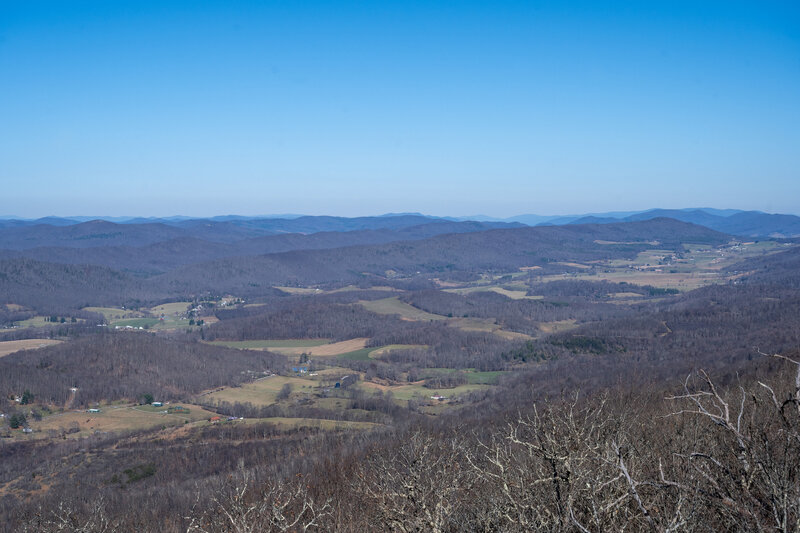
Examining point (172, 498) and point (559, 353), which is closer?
point (172, 498)

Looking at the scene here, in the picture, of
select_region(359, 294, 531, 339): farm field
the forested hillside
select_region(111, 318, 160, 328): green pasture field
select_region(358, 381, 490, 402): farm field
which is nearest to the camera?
the forested hillside

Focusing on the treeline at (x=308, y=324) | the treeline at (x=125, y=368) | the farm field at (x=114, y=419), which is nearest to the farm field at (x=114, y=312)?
the treeline at (x=308, y=324)

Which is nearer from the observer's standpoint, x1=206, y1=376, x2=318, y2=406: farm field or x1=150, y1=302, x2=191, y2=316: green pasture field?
x1=206, y1=376, x2=318, y2=406: farm field

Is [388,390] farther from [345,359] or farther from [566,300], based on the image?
[566,300]

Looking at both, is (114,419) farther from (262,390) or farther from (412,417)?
(412,417)

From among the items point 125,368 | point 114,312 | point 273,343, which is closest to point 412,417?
point 125,368

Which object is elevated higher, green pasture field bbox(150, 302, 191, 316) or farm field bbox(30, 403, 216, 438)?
farm field bbox(30, 403, 216, 438)

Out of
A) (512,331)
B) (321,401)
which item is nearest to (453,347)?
(512,331)

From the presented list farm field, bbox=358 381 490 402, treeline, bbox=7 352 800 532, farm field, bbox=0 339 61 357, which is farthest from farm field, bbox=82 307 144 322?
treeline, bbox=7 352 800 532

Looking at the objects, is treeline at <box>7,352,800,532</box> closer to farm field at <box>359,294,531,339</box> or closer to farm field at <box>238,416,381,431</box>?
farm field at <box>238,416,381,431</box>
